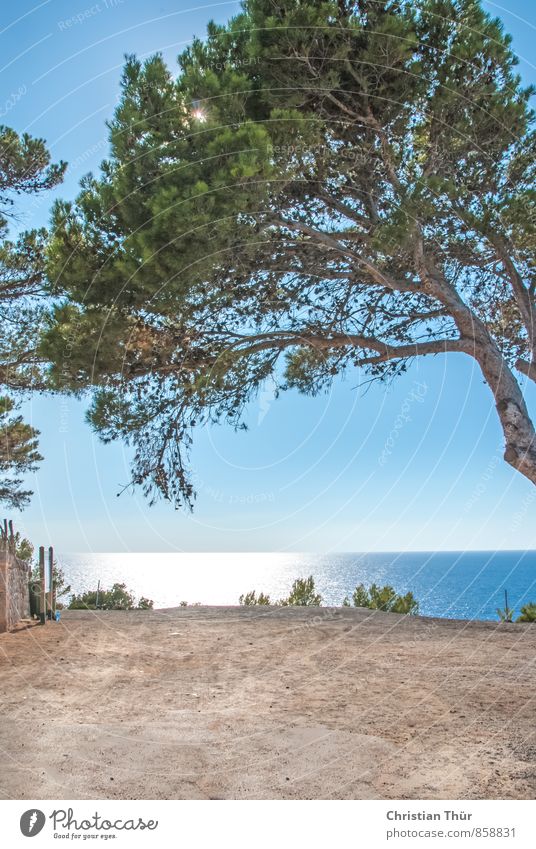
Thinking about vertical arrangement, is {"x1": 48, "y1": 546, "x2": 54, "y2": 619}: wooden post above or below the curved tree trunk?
below

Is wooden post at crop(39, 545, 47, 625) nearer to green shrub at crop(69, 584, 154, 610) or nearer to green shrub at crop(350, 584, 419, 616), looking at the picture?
green shrub at crop(69, 584, 154, 610)

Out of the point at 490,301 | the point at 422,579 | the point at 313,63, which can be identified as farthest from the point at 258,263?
the point at 422,579

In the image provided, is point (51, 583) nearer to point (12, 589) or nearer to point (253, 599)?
point (12, 589)

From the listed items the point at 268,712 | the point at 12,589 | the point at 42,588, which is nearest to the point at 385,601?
the point at 42,588

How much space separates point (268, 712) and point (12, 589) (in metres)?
5.34

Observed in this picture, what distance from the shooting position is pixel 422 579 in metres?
114

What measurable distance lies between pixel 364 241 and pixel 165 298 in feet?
9.85

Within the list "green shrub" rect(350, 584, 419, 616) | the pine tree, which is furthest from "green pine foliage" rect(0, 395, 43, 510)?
"green shrub" rect(350, 584, 419, 616)

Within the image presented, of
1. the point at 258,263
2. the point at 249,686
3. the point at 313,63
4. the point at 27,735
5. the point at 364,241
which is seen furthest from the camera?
the point at 364,241

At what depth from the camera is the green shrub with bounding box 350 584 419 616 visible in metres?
12.3

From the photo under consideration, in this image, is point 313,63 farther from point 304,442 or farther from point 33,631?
point 33,631

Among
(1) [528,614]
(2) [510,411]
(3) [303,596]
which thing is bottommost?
(1) [528,614]

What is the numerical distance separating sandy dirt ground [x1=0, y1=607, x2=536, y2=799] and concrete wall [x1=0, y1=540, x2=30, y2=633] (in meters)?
0.36

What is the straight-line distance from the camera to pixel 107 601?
13.6 meters
